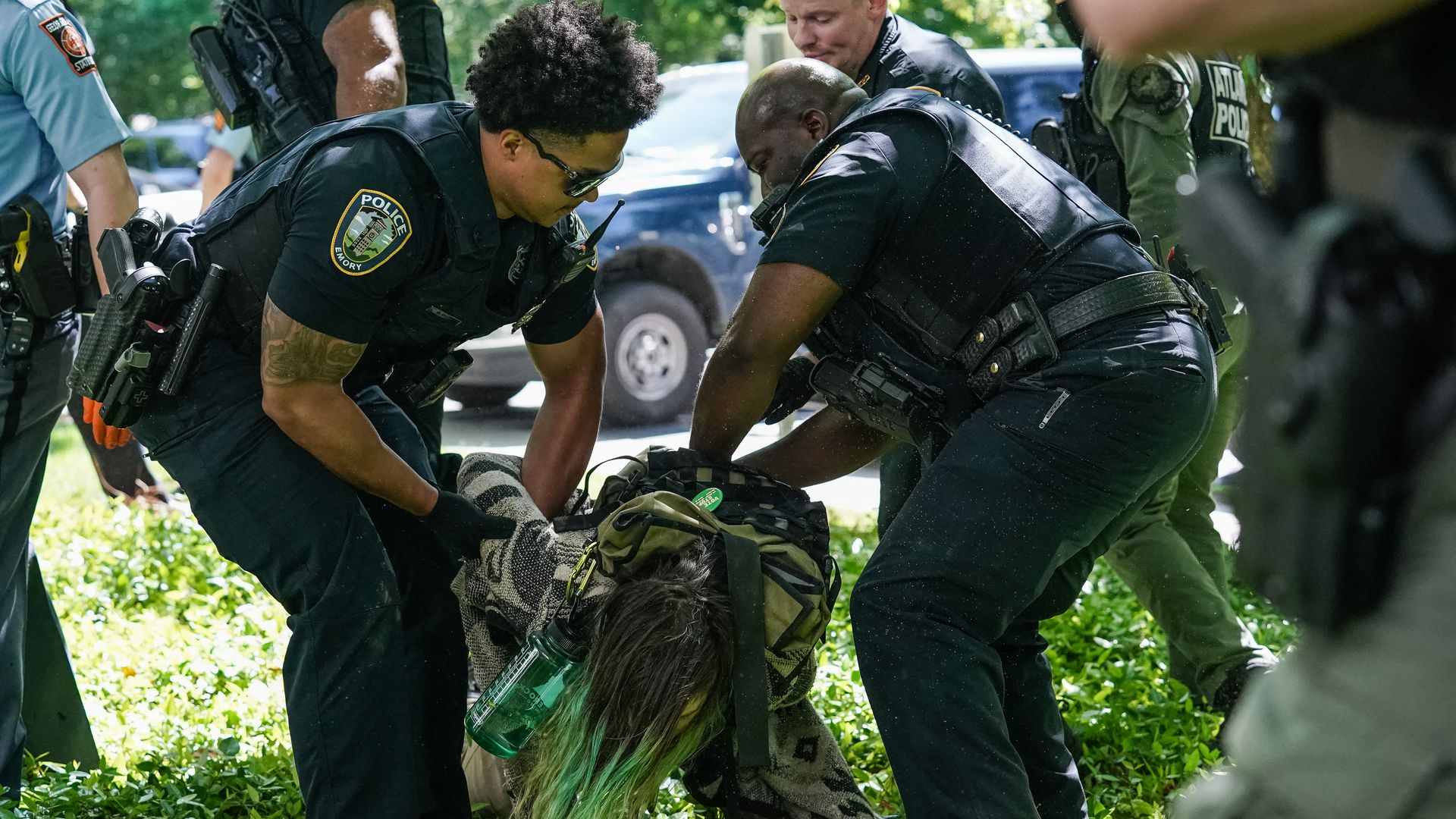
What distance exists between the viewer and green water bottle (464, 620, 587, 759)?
254 cm

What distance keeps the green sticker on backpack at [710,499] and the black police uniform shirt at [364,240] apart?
0.60 metres

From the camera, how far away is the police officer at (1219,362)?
12.0 ft

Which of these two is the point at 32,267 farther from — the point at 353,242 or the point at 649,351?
the point at 649,351

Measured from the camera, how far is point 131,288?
2.72 meters

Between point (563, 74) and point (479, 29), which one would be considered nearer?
point (563, 74)

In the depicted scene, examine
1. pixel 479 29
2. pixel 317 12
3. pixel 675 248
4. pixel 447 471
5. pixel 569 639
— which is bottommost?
pixel 479 29

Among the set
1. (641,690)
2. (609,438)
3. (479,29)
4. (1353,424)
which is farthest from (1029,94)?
(479,29)

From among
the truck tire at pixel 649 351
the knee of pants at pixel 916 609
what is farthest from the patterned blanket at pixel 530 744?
the truck tire at pixel 649 351

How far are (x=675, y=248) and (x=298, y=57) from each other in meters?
3.95

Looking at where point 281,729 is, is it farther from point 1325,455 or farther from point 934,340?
point 1325,455

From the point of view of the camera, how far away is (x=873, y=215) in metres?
2.56

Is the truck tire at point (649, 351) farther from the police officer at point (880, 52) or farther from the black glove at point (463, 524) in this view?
the black glove at point (463, 524)

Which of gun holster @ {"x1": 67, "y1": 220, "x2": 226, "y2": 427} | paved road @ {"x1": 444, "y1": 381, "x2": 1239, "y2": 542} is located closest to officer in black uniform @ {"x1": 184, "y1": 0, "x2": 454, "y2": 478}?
gun holster @ {"x1": 67, "y1": 220, "x2": 226, "y2": 427}

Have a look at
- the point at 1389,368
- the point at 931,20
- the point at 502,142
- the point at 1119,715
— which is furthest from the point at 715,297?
the point at 1389,368
